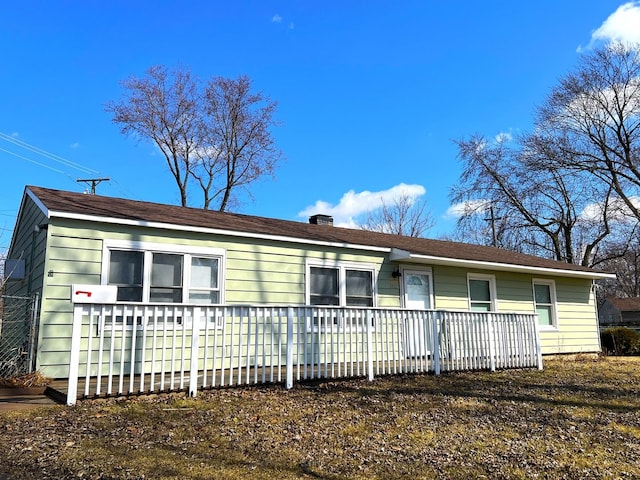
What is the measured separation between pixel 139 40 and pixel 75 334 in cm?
1355

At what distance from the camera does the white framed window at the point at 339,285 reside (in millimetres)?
9938

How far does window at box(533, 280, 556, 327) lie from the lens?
13609 millimetres

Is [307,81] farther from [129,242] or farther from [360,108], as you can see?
[129,242]

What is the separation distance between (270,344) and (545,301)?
388 inches

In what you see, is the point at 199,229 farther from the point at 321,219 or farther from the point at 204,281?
the point at 321,219

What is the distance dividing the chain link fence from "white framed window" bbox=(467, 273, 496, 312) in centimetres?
968

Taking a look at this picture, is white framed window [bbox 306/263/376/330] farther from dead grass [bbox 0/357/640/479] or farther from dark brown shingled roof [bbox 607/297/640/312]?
dark brown shingled roof [bbox 607/297/640/312]

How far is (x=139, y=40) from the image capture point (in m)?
15.9

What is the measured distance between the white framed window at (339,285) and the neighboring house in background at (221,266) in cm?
2

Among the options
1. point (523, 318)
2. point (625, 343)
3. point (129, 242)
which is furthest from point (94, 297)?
point (625, 343)

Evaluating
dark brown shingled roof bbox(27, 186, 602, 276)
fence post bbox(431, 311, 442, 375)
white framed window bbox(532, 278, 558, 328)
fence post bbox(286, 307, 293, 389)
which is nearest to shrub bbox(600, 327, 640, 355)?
white framed window bbox(532, 278, 558, 328)

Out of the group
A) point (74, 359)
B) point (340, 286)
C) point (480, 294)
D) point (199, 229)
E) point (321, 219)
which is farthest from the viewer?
point (321, 219)

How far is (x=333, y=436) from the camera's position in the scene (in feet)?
15.2

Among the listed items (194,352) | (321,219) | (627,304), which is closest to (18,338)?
(194,352)
